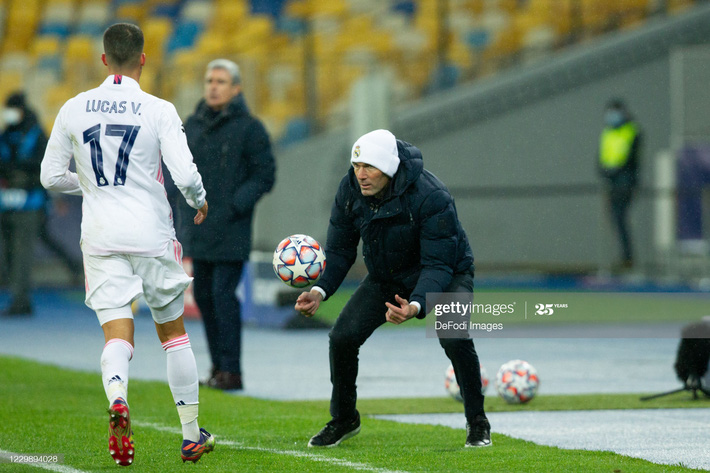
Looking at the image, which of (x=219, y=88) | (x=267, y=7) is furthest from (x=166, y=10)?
(x=219, y=88)

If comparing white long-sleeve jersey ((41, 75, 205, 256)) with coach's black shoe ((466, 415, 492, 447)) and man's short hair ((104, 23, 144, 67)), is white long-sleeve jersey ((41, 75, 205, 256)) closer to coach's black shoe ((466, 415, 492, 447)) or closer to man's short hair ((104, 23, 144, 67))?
man's short hair ((104, 23, 144, 67))

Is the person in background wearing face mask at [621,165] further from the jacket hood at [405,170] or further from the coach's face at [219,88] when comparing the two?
the jacket hood at [405,170]

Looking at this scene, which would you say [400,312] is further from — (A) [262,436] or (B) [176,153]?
(A) [262,436]

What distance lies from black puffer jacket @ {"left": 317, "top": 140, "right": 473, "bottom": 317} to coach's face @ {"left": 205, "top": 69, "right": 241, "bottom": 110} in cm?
333

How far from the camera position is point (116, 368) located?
5.79m

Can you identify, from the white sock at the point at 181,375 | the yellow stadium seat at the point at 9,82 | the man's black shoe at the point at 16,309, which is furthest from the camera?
the yellow stadium seat at the point at 9,82

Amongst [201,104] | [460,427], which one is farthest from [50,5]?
[460,427]

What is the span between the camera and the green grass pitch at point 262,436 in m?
6.09

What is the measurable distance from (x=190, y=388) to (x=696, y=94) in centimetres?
1750

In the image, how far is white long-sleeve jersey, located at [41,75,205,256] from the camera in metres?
5.98

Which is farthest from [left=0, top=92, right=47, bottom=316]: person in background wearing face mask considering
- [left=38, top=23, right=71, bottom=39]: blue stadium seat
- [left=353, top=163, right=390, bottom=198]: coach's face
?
[left=38, top=23, right=71, bottom=39]: blue stadium seat

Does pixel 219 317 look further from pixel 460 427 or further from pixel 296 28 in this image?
pixel 296 28

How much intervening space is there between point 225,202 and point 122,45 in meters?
3.79

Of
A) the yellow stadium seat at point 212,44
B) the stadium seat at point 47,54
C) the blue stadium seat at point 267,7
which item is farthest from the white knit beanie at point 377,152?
the blue stadium seat at point 267,7
